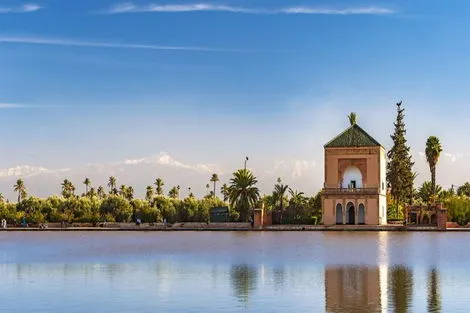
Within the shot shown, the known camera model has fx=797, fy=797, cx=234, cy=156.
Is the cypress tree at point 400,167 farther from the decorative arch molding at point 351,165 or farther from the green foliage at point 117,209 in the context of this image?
the green foliage at point 117,209

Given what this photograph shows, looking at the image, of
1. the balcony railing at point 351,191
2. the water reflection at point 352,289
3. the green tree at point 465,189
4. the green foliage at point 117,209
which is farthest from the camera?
the green tree at point 465,189

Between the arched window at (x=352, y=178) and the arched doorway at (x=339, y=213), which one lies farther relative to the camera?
the arched window at (x=352, y=178)

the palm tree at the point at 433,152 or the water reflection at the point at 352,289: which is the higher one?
the palm tree at the point at 433,152

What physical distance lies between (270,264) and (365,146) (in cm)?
5066

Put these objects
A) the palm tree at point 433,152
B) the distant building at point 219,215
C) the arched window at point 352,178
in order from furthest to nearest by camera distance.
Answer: the distant building at point 219,215 < the palm tree at point 433,152 < the arched window at point 352,178

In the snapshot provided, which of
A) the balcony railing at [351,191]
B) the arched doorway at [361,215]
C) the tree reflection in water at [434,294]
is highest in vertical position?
the balcony railing at [351,191]

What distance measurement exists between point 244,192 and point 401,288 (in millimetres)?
66016

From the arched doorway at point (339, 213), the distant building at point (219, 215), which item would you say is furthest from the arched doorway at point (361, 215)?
the distant building at point (219, 215)

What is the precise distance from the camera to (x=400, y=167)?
3374 inches

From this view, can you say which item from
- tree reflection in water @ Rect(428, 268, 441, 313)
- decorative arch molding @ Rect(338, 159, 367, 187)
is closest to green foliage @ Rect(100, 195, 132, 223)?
decorative arch molding @ Rect(338, 159, 367, 187)

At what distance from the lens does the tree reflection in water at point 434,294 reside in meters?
17.9

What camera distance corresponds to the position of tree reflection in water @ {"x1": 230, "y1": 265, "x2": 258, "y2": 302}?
2097 centimetres

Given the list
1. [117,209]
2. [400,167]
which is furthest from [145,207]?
[400,167]

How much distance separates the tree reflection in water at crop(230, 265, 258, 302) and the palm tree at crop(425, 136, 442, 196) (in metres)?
58.3
